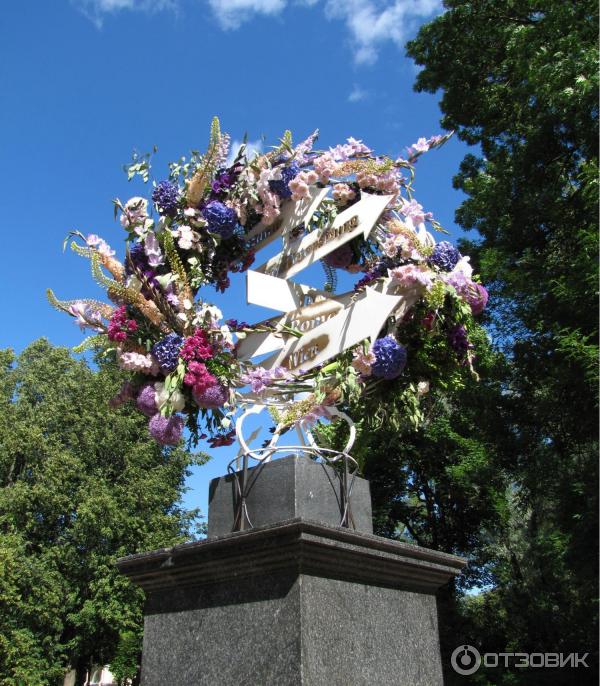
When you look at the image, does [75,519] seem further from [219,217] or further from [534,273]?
[219,217]

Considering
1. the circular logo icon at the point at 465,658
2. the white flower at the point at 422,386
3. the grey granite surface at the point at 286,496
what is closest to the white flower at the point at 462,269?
the white flower at the point at 422,386

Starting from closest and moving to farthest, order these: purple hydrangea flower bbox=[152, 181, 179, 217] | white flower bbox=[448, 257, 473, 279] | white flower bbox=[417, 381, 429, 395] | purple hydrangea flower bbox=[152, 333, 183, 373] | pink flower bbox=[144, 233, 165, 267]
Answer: purple hydrangea flower bbox=[152, 333, 183, 373], white flower bbox=[448, 257, 473, 279], white flower bbox=[417, 381, 429, 395], pink flower bbox=[144, 233, 165, 267], purple hydrangea flower bbox=[152, 181, 179, 217]

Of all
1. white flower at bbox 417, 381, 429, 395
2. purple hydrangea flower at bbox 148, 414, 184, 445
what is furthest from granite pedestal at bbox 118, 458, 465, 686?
white flower at bbox 417, 381, 429, 395

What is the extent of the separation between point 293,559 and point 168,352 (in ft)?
4.89

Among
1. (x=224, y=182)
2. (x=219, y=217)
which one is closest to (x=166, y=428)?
(x=219, y=217)

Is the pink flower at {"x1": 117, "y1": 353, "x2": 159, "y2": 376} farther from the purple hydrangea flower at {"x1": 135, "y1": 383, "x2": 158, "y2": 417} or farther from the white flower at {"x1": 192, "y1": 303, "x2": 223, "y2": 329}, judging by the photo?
the white flower at {"x1": 192, "y1": 303, "x2": 223, "y2": 329}

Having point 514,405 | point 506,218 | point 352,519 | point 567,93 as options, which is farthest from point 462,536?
point 352,519

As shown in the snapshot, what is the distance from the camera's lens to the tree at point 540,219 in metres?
12.4

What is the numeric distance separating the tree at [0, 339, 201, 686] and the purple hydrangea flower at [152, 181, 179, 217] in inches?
679

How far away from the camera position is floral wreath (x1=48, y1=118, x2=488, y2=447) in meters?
4.16

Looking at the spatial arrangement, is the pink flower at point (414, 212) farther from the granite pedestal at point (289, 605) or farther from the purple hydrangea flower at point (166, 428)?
the purple hydrangea flower at point (166, 428)

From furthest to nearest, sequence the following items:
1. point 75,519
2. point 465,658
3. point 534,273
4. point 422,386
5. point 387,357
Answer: point 75,519, point 534,273, point 465,658, point 422,386, point 387,357

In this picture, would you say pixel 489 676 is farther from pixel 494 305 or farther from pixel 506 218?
pixel 506 218

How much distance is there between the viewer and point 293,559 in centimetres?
337
